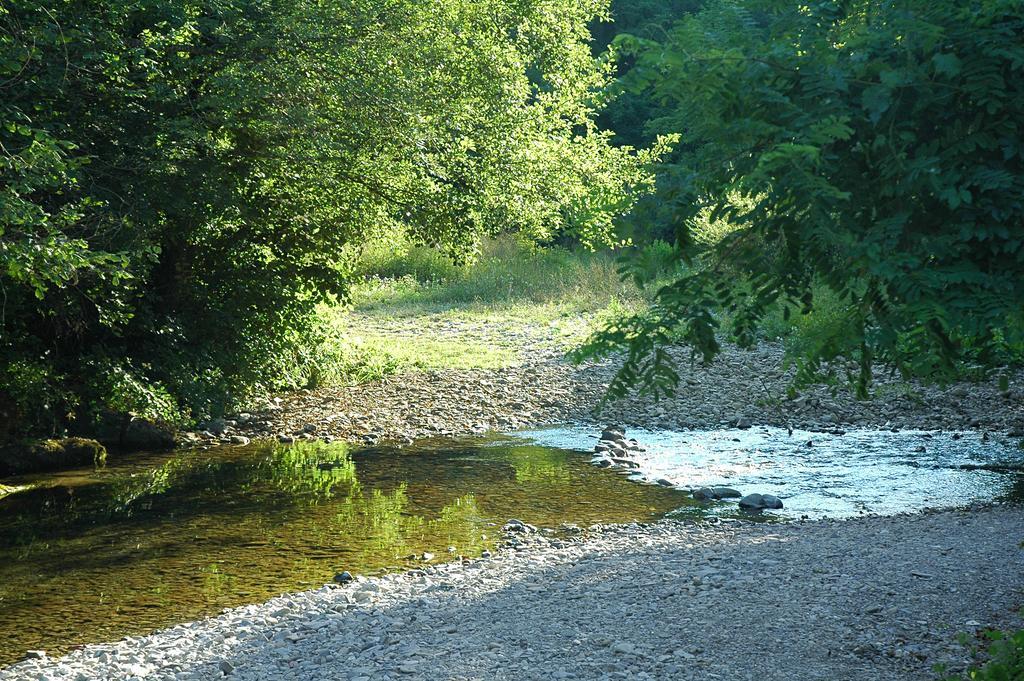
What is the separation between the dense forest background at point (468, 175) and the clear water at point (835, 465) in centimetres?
210

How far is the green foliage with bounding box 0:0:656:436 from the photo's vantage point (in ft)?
32.6

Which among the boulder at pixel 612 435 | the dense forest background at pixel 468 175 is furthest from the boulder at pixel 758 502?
the boulder at pixel 612 435

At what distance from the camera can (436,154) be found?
41.1ft

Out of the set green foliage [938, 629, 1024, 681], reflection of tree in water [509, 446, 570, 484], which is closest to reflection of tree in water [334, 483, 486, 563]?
reflection of tree in water [509, 446, 570, 484]

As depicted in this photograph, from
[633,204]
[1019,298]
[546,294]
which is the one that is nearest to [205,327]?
[633,204]

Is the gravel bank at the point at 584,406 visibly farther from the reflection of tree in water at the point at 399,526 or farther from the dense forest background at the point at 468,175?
the reflection of tree in water at the point at 399,526

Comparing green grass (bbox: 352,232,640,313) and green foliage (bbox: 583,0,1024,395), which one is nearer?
green foliage (bbox: 583,0,1024,395)

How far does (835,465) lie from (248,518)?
6.66 metres

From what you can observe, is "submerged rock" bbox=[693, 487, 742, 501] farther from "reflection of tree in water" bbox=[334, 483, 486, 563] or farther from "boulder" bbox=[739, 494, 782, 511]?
"reflection of tree in water" bbox=[334, 483, 486, 563]

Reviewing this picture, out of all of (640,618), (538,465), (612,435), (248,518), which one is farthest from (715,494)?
(248,518)

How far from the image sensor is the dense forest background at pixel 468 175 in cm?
346

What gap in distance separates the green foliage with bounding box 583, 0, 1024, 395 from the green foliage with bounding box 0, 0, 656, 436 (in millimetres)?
5785

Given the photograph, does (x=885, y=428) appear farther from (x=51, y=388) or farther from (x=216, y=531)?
(x=51, y=388)

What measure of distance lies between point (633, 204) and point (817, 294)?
1744 cm
